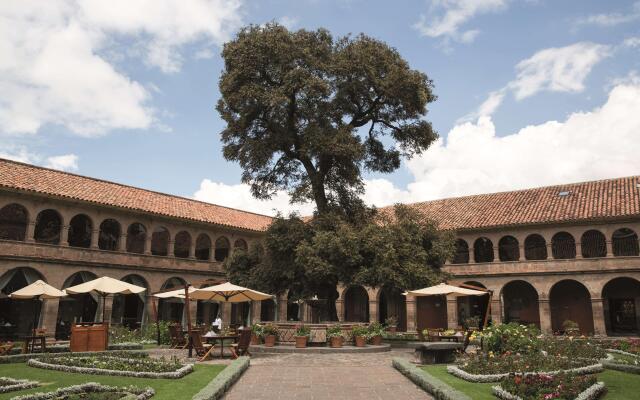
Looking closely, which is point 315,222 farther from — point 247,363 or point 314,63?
point 247,363

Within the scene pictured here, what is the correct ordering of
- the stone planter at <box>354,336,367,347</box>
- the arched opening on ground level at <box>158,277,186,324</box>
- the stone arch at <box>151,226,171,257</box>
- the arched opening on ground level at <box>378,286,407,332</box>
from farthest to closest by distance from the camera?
the arched opening on ground level at <box>378,286,407,332</box> → the stone arch at <box>151,226,171,257</box> → the arched opening on ground level at <box>158,277,186,324</box> → the stone planter at <box>354,336,367,347</box>

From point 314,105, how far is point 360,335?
32.8 ft

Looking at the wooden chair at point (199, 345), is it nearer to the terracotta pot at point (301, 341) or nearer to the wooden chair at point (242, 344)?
the wooden chair at point (242, 344)

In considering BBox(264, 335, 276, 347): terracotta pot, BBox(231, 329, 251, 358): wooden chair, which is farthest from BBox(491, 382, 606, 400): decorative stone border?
BBox(264, 335, 276, 347): terracotta pot

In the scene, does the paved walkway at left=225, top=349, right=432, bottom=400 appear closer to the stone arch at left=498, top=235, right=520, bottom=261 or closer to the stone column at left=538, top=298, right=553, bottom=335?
the stone column at left=538, top=298, right=553, bottom=335

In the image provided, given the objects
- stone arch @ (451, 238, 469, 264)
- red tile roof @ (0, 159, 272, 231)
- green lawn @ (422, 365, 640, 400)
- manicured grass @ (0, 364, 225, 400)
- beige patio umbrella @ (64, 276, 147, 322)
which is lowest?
Result: manicured grass @ (0, 364, 225, 400)

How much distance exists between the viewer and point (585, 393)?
816cm

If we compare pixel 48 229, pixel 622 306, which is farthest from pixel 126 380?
pixel 622 306

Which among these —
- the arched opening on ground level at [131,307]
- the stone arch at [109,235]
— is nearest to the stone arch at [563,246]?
the arched opening on ground level at [131,307]

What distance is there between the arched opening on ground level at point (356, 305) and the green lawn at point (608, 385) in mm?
25843

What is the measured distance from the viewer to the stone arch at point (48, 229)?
2853 cm

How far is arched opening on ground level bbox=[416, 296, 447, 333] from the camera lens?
34469 mm

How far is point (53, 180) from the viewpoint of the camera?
2691cm

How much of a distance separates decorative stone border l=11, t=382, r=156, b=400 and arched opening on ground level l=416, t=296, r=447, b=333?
1079 inches
